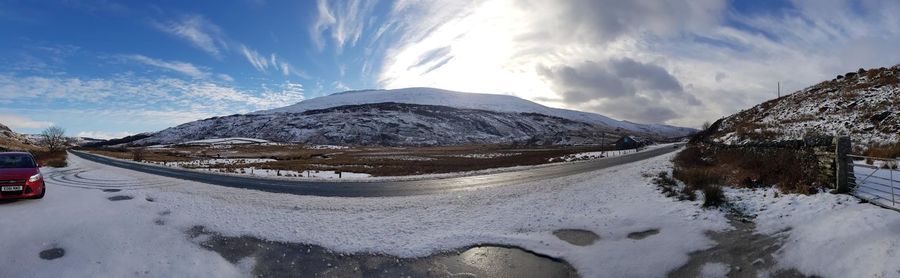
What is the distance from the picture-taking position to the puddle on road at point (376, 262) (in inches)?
400

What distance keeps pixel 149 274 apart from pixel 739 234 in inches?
551

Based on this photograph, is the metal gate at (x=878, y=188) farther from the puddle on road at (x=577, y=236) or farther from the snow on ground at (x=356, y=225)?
the puddle on road at (x=577, y=236)

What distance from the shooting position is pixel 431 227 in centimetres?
1414

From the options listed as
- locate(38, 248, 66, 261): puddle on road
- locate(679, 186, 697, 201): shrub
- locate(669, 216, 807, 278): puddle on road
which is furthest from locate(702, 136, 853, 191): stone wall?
locate(38, 248, 66, 261): puddle on road

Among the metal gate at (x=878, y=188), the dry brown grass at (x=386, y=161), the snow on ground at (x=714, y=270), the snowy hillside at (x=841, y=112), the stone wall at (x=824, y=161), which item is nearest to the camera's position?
the snow on ground at (x=714, y=270)

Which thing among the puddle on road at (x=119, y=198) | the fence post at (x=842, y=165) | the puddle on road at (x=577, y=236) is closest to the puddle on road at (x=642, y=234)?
the puddle on road at (x=577, y=236)

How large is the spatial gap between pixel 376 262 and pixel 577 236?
603 cm

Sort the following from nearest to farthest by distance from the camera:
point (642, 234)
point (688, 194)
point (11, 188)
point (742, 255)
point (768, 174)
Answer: point (742, 255), point (642, 234), point (11, 188), point (768, 174), point (688, 194)

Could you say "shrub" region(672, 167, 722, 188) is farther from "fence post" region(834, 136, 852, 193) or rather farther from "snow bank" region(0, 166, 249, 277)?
"snow bank" region(0, 166, 249, 277)

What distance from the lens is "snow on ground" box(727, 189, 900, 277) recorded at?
8.12m

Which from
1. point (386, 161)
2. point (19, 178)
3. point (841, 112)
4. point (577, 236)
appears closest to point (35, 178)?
point (19, 178)

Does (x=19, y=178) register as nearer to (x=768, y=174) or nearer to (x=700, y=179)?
(x=700, y=179)

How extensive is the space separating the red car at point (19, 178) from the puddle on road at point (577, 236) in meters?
18.0

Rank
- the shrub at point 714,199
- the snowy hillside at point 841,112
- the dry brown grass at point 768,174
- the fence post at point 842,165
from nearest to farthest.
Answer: the fence post at point 842,165, the dry brown grass at point 768,174, the shrub at point 714,199, the snowy hillside at point 841,112
